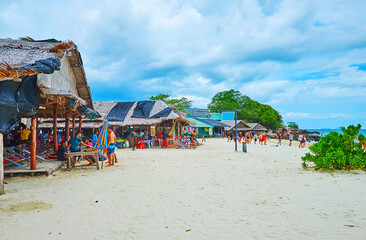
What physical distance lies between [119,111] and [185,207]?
58.8 ft

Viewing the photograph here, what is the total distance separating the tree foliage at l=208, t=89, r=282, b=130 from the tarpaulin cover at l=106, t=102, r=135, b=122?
35.8 meters

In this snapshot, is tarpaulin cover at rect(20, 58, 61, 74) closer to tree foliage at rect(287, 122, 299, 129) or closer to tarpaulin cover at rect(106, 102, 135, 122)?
tarpaulin cover at rect(106, 102, 135, 122)

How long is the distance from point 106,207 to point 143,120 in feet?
51.1

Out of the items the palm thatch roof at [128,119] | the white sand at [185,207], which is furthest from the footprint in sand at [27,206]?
the palm thatch roof at [128,119]

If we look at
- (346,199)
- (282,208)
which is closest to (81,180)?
(282,208)

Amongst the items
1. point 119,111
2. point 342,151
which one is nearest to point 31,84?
point 342,151

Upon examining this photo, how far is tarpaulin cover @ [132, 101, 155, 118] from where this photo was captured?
66.0 feet

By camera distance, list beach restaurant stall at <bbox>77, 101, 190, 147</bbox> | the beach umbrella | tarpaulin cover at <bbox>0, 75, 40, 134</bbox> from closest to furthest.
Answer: tarpaulin cover at <bbox>0, 75, 40, 134</bbox>, the beach umbrella, beach restaurant stall at <bbox>77, 101, 190, 147</bbox>

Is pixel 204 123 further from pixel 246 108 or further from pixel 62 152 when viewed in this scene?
pixel 62 152

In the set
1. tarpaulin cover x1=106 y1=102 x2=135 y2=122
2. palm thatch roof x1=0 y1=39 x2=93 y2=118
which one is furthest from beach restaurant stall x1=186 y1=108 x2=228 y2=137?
palm thatch roof x1=0 y1=39 x2=93 y2=118

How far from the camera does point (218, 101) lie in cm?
6091

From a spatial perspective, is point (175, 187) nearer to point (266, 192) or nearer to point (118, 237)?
point (266, 192)

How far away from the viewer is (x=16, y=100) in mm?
5355

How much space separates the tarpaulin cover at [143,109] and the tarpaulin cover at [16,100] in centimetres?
1377
